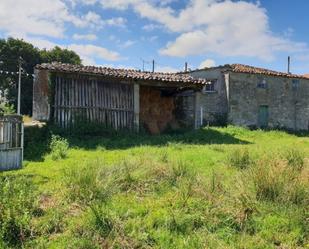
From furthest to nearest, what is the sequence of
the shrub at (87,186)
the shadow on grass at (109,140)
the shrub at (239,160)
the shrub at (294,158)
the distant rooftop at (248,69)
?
the distant rooftop at (248,69)
the shadow on grass at (109,140)
the shrub at (239,160)
the shrub at (294,158)
the shrub at (87,186)

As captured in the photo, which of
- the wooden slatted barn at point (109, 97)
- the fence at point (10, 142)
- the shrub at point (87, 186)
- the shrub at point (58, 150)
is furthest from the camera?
the wooden slatted barn at point (109, 97)

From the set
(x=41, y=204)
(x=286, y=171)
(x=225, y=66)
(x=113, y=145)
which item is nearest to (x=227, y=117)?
(x=225, y=66)

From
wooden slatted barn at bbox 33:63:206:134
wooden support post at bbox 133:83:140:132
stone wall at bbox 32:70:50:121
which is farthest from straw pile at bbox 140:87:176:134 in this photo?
stone wall at bbox 32:70:50:121

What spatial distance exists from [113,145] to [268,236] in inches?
377

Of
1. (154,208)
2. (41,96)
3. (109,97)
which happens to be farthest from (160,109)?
(154,208)

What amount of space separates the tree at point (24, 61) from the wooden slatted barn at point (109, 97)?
1353 centimetres

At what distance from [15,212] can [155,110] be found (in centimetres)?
1481

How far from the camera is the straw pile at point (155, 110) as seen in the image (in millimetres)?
20375

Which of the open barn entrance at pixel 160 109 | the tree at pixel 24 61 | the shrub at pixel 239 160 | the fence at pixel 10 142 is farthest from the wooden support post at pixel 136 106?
the tree at pixel 24 61

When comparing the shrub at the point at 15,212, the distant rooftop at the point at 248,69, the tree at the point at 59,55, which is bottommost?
the shrub at the point at 15,212

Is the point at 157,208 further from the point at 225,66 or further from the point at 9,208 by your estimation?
the point at 225,66

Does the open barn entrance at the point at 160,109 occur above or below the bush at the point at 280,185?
above

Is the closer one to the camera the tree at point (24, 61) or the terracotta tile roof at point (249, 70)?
the terracotta tile roof at point (249, 70)

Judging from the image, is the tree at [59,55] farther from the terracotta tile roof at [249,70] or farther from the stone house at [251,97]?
the terracotta tile roof at [249,70]
